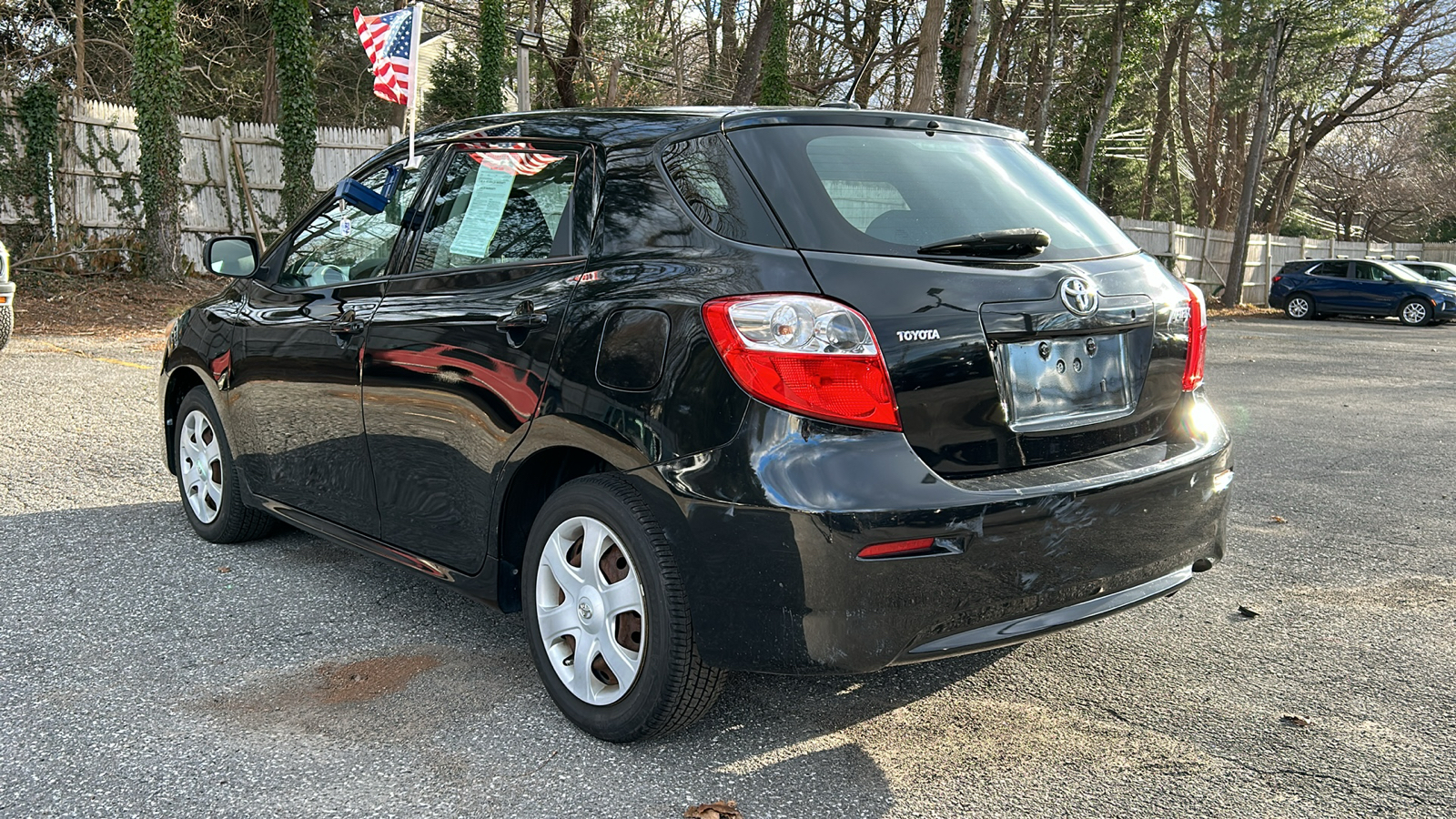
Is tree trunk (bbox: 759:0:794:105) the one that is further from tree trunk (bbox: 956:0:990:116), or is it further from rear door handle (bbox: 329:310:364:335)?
rear door handle (bbox: 329:310:364:335)

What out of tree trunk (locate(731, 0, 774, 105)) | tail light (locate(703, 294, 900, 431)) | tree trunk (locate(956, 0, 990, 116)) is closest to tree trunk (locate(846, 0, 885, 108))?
tree trunk (locate(731, 0, 774, 105))

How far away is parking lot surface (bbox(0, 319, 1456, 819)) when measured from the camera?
2.73m

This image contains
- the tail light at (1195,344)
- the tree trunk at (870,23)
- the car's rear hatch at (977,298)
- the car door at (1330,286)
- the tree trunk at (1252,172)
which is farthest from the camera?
the tree trunk at (1252,172)

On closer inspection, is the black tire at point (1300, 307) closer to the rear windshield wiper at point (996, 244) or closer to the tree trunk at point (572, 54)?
the tree trunk at point (572, 54)

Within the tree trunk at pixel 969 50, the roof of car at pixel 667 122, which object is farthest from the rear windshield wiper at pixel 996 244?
the tree trunk at pixel 969 50

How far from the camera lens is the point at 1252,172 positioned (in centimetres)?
2873

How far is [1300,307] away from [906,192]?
1055 inches

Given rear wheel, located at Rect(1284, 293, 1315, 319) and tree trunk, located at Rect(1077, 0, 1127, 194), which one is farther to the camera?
tree trunk, located at Rect(1077, 0, 1127, 194)

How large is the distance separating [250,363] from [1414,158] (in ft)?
200

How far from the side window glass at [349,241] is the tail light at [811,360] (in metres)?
1.68

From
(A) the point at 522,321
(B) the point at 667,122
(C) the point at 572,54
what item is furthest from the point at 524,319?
(C) the point at 572,54

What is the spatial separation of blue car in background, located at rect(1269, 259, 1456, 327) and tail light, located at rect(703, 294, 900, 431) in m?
26.6

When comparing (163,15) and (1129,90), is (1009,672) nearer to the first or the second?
(163,15)

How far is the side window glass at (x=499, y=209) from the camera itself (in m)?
3.24
